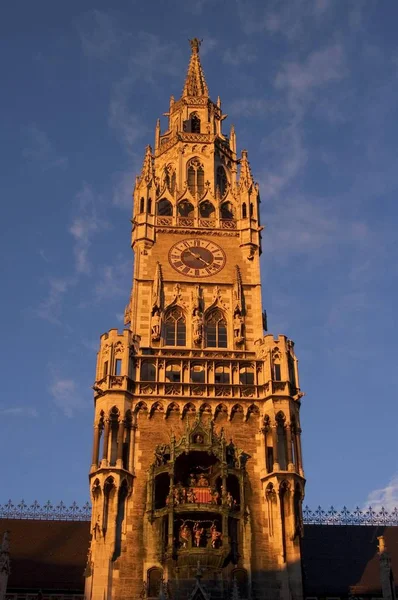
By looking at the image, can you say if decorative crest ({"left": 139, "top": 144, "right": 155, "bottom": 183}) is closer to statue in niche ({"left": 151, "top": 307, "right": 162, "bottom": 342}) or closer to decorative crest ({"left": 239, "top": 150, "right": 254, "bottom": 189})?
decorative crest ({"left": 239, "top": 150, "right": 254, "bottom": 189})

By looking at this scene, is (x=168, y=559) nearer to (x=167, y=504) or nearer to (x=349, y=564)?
(x=167, y=504)

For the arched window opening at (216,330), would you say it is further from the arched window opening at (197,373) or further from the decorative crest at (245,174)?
the decorative crest at (245,174)

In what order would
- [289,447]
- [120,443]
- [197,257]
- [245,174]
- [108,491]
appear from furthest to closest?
1. [245,174]
2. [197,257]
3. [289,447]
4. [120,443]
5. [108,491]

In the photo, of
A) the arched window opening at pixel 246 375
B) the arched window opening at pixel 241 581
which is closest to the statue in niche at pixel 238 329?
the arched window opening at pixel 246 375

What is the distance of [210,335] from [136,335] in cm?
398

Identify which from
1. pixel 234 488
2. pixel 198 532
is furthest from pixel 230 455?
pixel 198 532

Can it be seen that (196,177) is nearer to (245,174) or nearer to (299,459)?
(245,174)

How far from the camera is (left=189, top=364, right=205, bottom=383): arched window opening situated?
41.2 m

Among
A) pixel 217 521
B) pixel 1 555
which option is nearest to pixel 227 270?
pixel 217 521

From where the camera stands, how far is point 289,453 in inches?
1501

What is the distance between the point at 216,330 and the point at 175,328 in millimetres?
2070

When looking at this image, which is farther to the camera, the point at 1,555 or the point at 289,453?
the point at 289,453

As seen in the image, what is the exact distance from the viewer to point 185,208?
49.9 meters

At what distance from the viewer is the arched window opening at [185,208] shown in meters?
49.6
